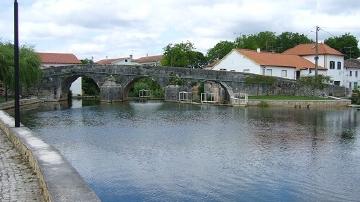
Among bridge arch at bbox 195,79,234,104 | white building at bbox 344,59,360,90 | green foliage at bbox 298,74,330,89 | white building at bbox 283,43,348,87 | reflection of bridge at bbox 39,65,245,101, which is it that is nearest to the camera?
green foliage at bbox 298,74,330,89

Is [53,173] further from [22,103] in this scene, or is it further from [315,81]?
[315,81]

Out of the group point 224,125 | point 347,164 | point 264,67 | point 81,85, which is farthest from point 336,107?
point 81,85

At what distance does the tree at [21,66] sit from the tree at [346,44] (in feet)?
140

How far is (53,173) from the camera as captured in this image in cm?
842

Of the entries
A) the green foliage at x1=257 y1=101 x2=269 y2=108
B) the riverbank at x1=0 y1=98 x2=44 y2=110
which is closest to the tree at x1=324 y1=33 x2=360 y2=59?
the green foliage at x1=257 y1=101 x2=269 y2=108

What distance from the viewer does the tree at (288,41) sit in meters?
72.1

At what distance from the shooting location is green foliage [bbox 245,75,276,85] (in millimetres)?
45938

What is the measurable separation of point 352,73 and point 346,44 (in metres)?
12.7

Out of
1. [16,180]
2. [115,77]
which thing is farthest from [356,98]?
[16,180]

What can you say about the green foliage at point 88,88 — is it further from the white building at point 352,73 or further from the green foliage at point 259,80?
the white building at point 352,73

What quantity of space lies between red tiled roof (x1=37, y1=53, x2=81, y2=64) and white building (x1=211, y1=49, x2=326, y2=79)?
28.3 meters

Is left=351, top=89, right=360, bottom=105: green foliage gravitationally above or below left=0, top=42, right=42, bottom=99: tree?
below

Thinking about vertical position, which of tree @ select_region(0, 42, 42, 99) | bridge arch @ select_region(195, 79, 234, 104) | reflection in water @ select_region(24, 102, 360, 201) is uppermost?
tree @ select_region(0, 42, 42, 99)

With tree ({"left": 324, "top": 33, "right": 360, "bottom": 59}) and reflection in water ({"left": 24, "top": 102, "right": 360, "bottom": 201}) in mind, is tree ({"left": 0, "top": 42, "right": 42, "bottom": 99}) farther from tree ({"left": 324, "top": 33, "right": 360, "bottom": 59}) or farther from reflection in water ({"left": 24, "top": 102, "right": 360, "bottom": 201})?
tree ({"left": 324, "top": 33, "right": 360, "bottom": 59})
